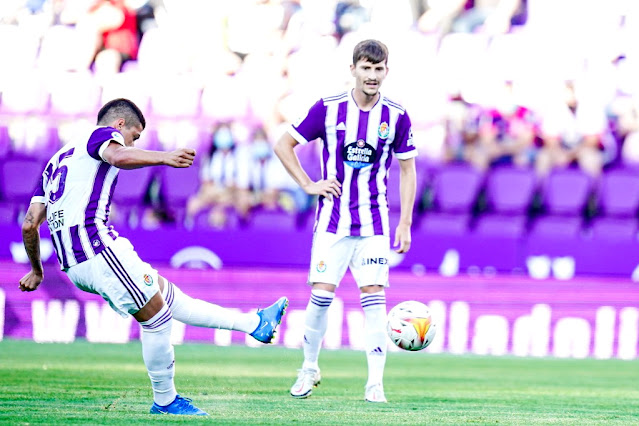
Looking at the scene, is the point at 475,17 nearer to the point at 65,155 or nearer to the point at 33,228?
the point at 65,155

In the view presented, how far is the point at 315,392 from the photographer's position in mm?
6770

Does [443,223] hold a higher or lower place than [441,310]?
higher

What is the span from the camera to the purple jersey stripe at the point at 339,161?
6547 millimetres

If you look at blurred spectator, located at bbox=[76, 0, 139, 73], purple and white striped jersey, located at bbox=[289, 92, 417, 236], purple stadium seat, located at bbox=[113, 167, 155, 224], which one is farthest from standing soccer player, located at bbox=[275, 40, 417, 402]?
blurred spectator, located at bbox=[76, 0, 139, 73]

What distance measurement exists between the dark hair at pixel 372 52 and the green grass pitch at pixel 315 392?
1.96m

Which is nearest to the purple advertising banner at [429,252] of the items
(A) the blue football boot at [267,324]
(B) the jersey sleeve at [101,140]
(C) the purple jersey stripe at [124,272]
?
(A) the blue football boot at [267,324]

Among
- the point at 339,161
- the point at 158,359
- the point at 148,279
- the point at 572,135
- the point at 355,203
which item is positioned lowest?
the point at 158,359

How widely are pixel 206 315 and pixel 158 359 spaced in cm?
52

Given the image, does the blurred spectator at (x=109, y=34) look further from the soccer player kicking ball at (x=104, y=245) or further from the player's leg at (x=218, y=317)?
the soccer player kicking ball at (x=104, y=245)

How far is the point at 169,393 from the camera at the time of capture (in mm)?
5270

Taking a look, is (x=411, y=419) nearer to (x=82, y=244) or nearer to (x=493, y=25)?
(x=82, y=244)

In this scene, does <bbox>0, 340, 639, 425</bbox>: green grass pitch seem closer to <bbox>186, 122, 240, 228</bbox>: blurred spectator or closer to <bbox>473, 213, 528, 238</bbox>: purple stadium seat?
<bbox>186, 122, 240, 228</bbox>: blurred spectator

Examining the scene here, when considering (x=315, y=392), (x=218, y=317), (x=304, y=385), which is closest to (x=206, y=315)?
(x=218, y=317)

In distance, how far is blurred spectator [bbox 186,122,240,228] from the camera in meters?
13.4
